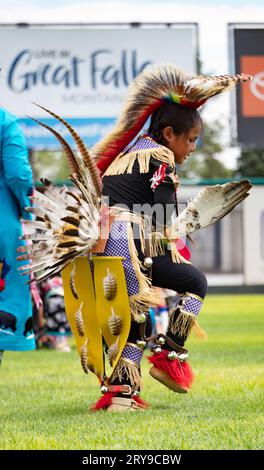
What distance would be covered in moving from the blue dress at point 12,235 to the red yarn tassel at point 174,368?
2.41 feet

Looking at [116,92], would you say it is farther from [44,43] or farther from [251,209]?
[251,209]

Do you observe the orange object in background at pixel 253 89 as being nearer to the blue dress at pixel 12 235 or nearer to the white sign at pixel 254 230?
the white sign at pixel 254 230

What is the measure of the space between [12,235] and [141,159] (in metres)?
0.82

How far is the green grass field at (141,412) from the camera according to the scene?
3723mm

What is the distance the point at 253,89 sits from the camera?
16266mm

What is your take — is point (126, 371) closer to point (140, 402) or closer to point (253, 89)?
point (140, 402)

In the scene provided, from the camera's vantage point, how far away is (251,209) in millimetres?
18328

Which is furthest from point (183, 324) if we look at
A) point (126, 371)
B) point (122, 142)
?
point (122, 142)

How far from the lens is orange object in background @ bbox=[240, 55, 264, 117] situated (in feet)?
52.9

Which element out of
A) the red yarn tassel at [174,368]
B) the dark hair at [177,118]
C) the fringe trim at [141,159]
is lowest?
the red yarn tassel at [174,368]

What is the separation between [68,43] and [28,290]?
11.6m

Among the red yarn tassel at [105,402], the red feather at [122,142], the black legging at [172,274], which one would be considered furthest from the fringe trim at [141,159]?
the red yarn tassel at [105,402]

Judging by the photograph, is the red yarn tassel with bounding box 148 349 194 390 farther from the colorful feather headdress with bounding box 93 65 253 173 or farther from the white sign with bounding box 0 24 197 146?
the white sign with bounding box 0 24 197 146

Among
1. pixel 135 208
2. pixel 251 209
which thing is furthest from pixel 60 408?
pixel 251 209
